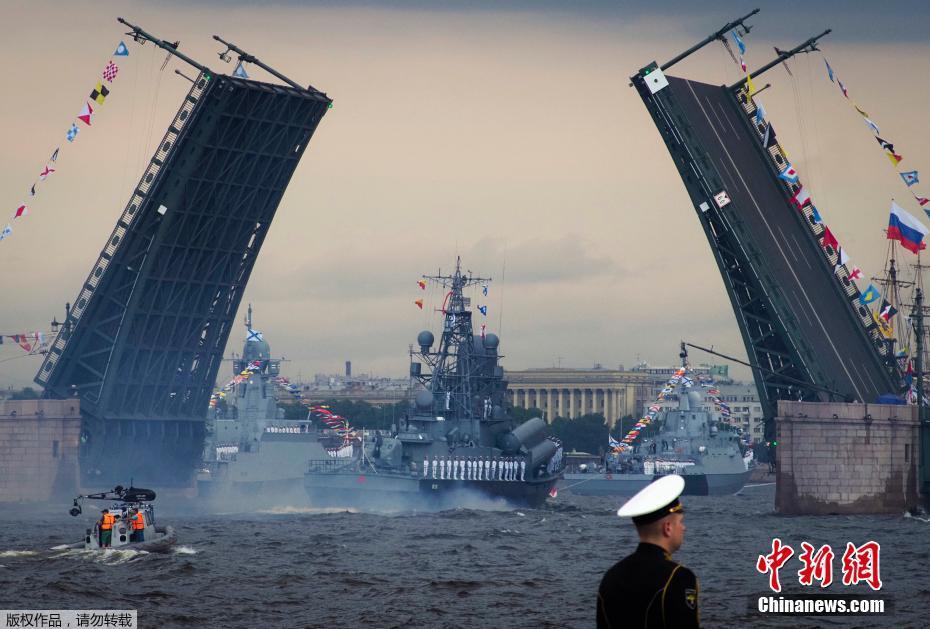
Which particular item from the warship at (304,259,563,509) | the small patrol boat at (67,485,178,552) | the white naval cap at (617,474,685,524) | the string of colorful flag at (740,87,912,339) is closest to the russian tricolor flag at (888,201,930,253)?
the string of colorful flag at (740,87,912,339)

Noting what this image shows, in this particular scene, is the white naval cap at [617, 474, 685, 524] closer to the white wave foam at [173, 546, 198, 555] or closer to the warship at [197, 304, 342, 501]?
the white wave foam at [173, 546, 198, 555]

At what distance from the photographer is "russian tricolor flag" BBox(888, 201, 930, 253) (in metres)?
38.3

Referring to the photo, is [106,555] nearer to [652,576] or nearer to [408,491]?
[408,491]

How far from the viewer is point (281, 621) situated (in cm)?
1980

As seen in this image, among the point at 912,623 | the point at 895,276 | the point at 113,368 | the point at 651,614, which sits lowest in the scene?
the point at 912,623

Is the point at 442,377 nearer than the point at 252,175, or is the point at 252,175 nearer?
the point at 252,175

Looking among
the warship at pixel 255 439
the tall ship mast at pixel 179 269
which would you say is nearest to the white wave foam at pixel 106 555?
the tall ship mast at pixel 179 269

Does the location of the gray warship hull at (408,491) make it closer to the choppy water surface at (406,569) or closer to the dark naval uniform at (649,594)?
the choppy water surface at (406,569)

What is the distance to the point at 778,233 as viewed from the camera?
38.8 m

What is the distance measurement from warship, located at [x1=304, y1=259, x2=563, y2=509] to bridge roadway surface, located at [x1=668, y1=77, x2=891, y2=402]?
11.5 metres

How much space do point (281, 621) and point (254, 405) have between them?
1572 inches

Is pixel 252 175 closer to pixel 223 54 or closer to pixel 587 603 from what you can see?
pixel 223 54

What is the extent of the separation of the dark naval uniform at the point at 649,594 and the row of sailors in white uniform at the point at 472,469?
40.8m

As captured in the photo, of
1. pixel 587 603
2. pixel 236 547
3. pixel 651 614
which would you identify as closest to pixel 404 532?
pixel 236 547
